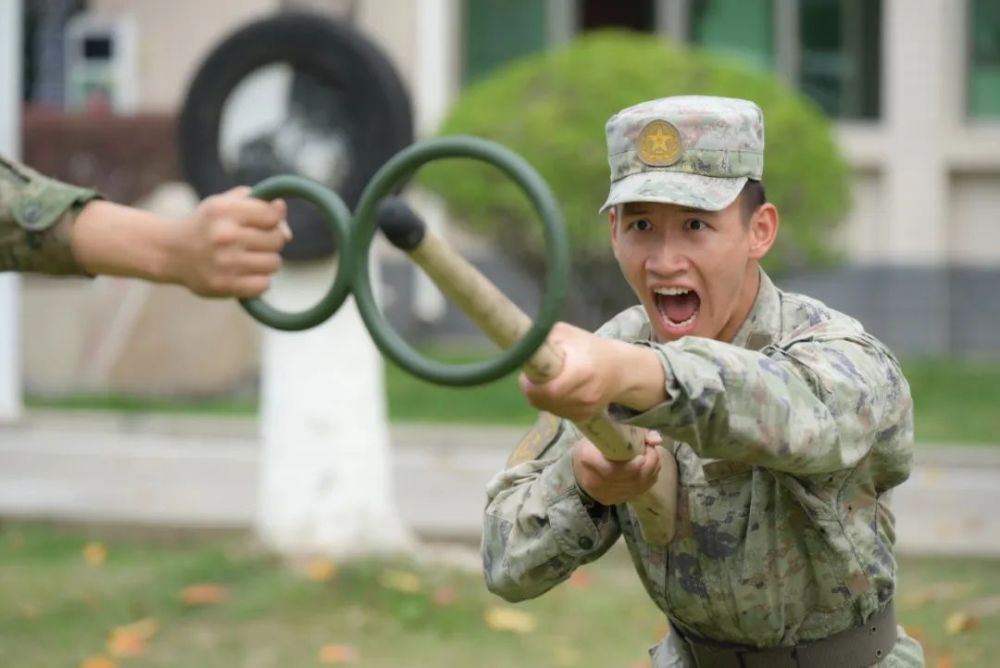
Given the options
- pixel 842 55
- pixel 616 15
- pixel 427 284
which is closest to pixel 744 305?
pixel 427 284

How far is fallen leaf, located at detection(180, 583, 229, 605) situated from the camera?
6.47m

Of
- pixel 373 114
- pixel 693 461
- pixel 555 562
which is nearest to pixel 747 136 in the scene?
pixel 693 461

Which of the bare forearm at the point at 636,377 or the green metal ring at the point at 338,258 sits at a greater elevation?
the green metal ring at the point at 338,258

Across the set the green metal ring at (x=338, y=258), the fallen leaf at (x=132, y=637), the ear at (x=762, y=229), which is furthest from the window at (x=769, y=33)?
the green metal ring at (x=338, y=258)

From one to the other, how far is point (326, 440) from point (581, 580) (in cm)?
110

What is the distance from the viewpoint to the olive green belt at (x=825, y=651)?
3.06 meters

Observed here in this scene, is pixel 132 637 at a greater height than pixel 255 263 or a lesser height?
lesser

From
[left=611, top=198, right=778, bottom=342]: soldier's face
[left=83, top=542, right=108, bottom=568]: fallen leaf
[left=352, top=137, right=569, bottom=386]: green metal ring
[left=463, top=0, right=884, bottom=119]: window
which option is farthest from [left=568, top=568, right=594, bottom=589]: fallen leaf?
[left=463, top=0, right=884, bottom=119]: window

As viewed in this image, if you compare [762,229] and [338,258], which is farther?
[762,229]

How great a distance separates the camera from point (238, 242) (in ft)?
9.74

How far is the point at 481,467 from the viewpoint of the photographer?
31.0 feet

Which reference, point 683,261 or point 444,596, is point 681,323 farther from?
point 444,596

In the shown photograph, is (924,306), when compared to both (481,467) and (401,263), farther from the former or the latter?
(481,467)

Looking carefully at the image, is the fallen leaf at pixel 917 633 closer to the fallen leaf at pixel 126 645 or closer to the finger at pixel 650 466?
the fallen leaf at pixel 126 645
